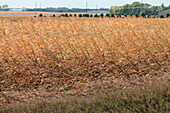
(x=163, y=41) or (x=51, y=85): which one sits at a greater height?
(x=163, y=41)

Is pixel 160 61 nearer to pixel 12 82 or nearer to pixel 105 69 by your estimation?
pixel 105 69

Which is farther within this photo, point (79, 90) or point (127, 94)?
point (79, 90)

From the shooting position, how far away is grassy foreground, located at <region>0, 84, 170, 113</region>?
3.69 m

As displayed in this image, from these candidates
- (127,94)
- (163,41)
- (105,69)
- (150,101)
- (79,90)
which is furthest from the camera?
(163,41)

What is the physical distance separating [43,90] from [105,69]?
5.52ft

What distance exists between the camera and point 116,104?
12.6 ft

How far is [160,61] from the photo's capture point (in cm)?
709

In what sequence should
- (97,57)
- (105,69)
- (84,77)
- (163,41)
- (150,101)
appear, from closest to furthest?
1. (150,101)
2. (84,77)
3. (105,69)
4. (97,57)
5. (163,41)

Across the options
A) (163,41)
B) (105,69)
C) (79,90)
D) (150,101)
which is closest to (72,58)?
(105,69)

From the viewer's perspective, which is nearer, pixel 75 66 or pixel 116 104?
pixel 116 104

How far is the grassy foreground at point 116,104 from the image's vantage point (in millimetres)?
3686

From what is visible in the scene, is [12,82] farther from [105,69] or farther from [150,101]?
[150,101]

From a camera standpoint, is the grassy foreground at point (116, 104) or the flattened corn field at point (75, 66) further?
the flattened corn field at point (75, 66)

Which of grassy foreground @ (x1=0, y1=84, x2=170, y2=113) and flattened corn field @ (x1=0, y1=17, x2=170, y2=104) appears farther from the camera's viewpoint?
flattened corn field @ (x1=0, y1=17, x2=170, y2=104)
